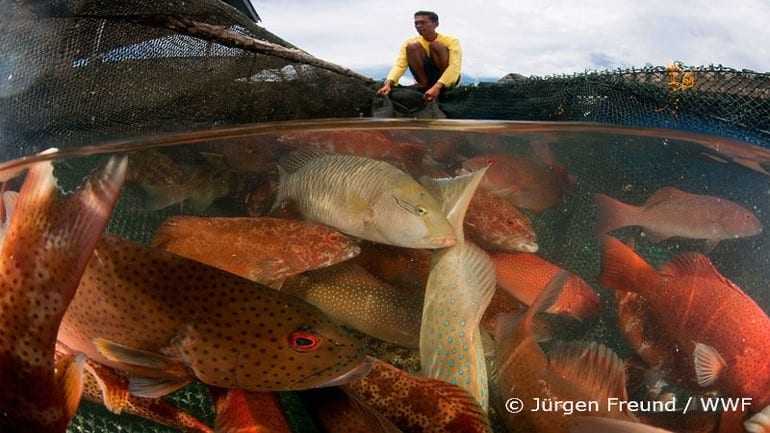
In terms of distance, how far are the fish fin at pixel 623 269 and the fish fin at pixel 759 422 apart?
0.89 feet

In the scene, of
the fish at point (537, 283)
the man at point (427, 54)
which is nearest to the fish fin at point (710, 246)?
the fish at point (537, 283)

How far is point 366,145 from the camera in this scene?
45.4 inches

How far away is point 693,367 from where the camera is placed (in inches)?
42.7

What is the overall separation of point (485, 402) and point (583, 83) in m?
1.76

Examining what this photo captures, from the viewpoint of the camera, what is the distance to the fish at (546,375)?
1.04 meters

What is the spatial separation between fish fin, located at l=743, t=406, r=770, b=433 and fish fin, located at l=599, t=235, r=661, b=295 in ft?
0.89

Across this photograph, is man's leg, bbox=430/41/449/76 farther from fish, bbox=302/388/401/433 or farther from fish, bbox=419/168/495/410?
fish, bbox=302/388/401/433

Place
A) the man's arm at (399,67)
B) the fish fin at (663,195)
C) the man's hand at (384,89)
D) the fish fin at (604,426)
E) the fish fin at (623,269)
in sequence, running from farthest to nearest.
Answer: the man's arm at (399,67)
the man's hand at (384,89)
the fish fin at (663,195)
the fish fin at (623,269)
the fish fin at (604,426)

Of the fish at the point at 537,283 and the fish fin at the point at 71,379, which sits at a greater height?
the fish at the point at 537,283

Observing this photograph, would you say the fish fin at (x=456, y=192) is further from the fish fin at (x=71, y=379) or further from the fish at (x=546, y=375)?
the fish fin at (x=71, y=379)

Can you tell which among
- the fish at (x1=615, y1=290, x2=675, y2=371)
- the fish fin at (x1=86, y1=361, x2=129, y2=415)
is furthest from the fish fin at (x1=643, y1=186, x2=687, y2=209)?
the fish fin at (x1=86, y1=361, x2=129, y2=415)

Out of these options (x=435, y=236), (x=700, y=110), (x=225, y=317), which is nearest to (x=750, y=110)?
(x=700, y=110)

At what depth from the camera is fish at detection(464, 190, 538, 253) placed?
1.06 meters

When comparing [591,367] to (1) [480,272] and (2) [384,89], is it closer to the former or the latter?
(1) [480,272]
